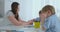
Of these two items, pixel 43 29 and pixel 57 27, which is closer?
pixel 57 27

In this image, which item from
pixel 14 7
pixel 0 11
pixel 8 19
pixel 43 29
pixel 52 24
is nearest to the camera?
pixel 52 24

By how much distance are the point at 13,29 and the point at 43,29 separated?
424 millimetres

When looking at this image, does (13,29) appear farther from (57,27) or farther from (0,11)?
(0,11)

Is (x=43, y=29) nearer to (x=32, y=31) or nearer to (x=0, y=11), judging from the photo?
(x=32, y=31)

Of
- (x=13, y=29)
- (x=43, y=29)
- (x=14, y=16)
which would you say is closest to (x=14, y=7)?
(x=14, y=16)

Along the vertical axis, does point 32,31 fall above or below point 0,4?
below

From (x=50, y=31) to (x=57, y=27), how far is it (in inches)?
3.9

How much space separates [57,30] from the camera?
6.46 ft

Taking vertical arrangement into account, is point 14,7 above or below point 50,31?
above

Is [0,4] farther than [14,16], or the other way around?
[0,4]

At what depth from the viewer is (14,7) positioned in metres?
2.96

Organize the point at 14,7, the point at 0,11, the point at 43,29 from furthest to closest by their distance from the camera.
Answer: the point at 0,11 < the point at 14,7 < the point at 43,29

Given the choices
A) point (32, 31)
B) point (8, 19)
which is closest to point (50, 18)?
point (32, 31)

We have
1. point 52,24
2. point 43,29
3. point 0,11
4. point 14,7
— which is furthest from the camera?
point 0,11
